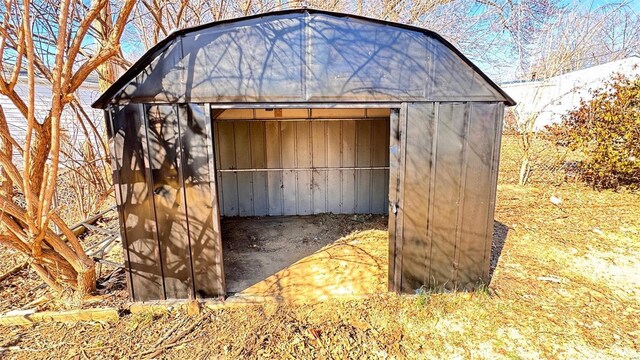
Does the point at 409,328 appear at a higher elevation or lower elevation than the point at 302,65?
lower

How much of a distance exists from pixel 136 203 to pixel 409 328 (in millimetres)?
2972

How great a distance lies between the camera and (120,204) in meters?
3.05

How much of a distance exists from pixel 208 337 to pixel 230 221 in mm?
3534

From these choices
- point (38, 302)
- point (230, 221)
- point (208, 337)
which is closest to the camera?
point (208, 337)

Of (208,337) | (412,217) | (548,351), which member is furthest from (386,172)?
(208,337)

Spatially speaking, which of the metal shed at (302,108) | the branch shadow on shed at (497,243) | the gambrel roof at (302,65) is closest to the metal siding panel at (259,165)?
the metal shed at (302,108)

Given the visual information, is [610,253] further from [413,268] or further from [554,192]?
[413,268]

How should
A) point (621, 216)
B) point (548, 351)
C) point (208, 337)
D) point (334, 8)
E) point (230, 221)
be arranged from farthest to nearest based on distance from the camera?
point (334, 8)
point (230, 221)
point (621, 216)
point (208, 337)
point (548, 351)

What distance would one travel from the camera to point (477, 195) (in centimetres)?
331

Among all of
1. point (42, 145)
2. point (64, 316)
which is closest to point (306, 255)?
point (64, 316)

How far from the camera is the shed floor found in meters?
3.75

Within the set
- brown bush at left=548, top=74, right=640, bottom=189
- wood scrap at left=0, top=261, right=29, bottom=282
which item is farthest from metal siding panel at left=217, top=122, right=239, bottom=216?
brown bush at left=548, top=74, right=640, bottom=189

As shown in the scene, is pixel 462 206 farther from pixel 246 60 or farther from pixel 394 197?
pixel 246 60

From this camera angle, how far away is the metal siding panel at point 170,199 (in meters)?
2.95
